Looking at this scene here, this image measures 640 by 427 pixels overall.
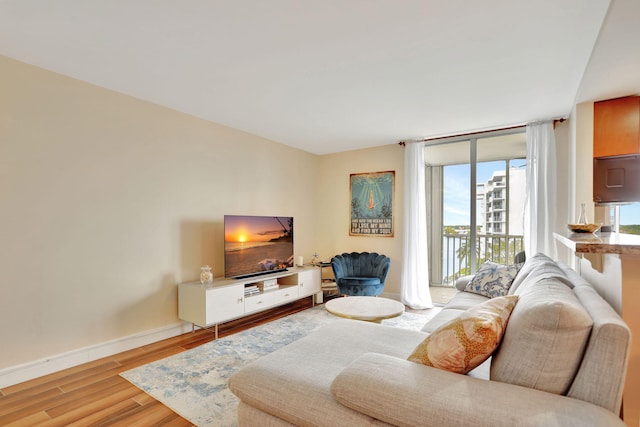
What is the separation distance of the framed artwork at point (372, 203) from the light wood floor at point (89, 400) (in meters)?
3.28

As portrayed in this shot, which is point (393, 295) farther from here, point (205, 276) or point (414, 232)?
point (205, 276)

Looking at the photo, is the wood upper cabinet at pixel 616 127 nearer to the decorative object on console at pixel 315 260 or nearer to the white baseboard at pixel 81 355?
the decorative object on console at pixel 315 260

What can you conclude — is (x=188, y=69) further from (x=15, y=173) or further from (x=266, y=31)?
(x=15, y=173)

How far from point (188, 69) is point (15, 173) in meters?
1.51

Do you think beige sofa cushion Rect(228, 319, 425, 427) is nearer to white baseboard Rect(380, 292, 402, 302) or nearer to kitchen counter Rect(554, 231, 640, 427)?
kitchen counter Rect(554, 231, 640, 427)

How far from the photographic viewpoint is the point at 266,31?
6.83 feet

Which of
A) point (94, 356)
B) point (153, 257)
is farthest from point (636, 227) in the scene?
point (94, 356)

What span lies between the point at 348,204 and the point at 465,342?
422 centimetres

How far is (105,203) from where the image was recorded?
2955 millimetres

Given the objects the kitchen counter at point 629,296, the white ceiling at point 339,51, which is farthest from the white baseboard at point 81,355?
the kitchen counter at point 629,296

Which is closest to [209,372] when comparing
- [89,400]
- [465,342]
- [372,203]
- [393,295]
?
[89,400]

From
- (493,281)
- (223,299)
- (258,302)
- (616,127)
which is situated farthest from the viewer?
(258,302)

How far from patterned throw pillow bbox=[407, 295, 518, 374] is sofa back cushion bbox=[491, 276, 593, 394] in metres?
0.07

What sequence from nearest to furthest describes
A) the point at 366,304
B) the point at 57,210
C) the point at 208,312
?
the point at 57,210 < the point at 366,304 < the point at 208,312
